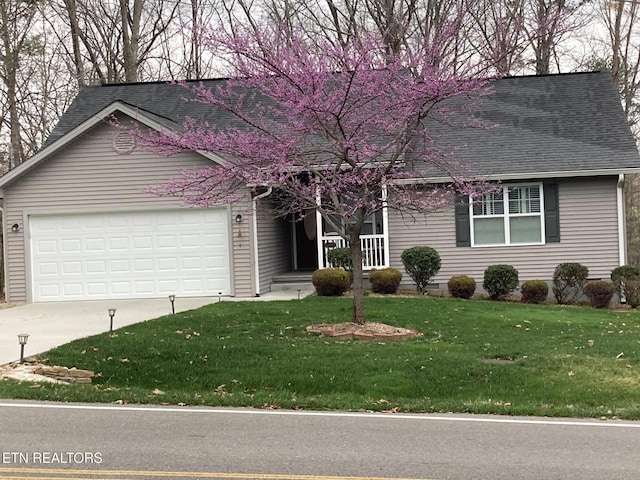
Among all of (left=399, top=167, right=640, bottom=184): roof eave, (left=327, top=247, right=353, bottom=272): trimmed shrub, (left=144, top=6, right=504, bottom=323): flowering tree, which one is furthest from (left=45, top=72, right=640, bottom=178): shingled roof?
(left=144, top=6, right=504, bottom=323): flowering tree

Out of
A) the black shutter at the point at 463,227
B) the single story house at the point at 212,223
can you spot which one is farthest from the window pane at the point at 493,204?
the black shutter at the point at 463,227

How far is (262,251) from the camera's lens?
17.7 meters

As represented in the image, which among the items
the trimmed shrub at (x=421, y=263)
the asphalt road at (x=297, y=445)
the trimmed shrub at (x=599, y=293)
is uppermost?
the trimmed shrub at (x=421, y=263)

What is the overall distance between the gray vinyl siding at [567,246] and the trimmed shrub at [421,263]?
0.74 metres

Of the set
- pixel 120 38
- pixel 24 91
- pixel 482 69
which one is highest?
pixel 120 38

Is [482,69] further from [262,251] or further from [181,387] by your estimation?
[262,251]

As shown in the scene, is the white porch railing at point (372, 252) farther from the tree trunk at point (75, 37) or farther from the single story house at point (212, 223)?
the tree trunk at point (75, 37)

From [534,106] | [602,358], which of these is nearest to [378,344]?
[602,358]

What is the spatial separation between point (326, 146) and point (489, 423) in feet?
22.7

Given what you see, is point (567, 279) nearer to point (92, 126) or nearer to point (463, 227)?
point (463, 227)

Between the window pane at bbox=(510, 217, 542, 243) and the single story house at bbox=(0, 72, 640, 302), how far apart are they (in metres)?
0.02

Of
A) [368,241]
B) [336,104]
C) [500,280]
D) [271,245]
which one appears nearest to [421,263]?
[368,241]

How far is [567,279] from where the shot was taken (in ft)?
55.7

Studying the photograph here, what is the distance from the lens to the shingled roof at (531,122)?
17.6 metres
